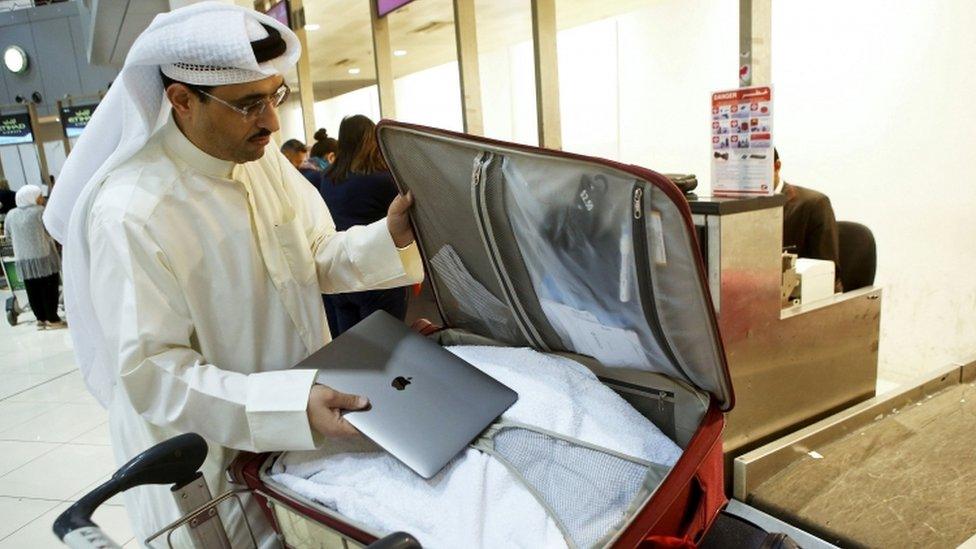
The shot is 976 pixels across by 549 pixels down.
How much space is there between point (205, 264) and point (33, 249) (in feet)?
23.9

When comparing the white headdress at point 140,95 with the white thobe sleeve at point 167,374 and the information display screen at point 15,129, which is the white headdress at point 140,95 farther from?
the information display screen at point 15,129

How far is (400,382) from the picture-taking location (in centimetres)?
102

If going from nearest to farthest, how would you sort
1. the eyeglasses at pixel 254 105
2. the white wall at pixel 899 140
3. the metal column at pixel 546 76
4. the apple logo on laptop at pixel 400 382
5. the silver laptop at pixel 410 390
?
the silver laptop at pixel 410 390
the apple logo on laptop at pixel 400 382
the eyeglasses at pixel 254 105
the white wall at pixel 899 140
the metal column at pixel 546 76

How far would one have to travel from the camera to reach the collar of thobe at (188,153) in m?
1.23

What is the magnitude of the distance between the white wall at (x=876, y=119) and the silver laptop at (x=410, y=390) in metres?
3.49

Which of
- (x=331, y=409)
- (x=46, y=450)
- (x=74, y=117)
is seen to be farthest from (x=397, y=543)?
(x=74, y=117)

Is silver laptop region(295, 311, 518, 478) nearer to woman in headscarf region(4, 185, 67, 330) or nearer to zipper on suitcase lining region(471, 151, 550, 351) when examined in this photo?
zipper on suitcase lining region(471, 151, 550, 351)

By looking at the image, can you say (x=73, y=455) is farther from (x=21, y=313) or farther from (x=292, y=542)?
(x=21, y=313)

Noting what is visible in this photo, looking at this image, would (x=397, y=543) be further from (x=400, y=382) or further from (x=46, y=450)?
(x=46, y=450)

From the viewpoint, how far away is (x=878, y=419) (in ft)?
6.68

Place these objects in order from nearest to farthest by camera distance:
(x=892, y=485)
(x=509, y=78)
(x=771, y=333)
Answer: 1. (x=892, y=485)
2. (x=771, y=333)
3. (x=509, y=78)

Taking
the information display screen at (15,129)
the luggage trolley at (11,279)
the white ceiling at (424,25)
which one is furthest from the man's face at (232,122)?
the information display screen at (15,129)

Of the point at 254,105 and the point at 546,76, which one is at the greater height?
the point at 546,76

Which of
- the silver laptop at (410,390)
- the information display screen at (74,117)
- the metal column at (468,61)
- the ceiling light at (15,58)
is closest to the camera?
the silver laptop at (410,390)
